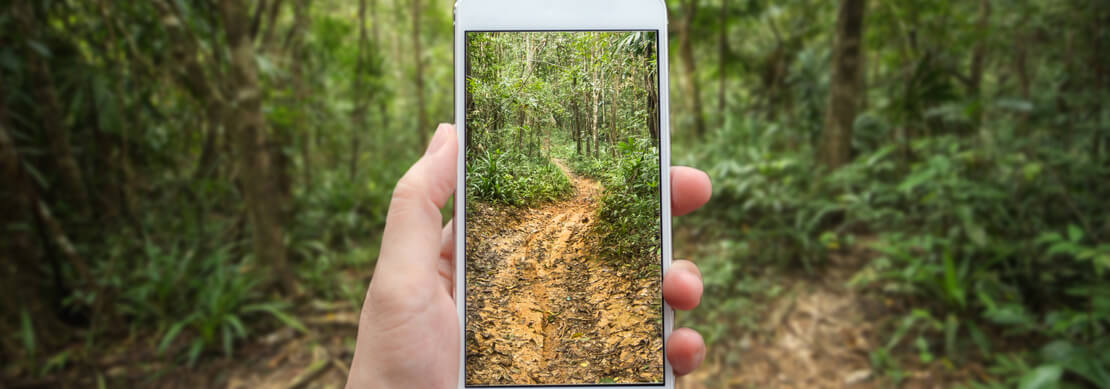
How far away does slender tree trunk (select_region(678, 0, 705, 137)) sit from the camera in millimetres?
2840

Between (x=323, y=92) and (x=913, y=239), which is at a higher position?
(x=323, y=92)

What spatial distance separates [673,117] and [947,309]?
1.58m

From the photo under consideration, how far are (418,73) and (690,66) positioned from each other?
1.58 metres

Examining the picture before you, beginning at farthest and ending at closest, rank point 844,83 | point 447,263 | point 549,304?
point 844,83
point 447,263
point 549,304

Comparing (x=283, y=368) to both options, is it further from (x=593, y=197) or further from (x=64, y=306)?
(x=593, y=197)

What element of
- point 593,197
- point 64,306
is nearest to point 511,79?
point 593,197

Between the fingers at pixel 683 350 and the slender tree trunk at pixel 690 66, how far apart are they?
2.04 meters

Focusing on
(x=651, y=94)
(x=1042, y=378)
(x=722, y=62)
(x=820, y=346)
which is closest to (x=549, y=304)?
(x=651, y=94)

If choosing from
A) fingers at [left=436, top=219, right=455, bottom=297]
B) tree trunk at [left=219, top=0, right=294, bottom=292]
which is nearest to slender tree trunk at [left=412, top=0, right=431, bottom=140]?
tree trunk at [left=219, top=0, right=294, bottom=292]

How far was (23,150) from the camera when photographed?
1939 millimetres

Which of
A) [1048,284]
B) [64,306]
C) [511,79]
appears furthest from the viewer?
[64,306]

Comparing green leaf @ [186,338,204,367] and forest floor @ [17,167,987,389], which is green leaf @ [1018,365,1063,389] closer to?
forest floor @ [17,167,987,389]

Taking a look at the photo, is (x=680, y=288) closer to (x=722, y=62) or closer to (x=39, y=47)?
(x=722, y=62)

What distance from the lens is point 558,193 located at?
87 cm
